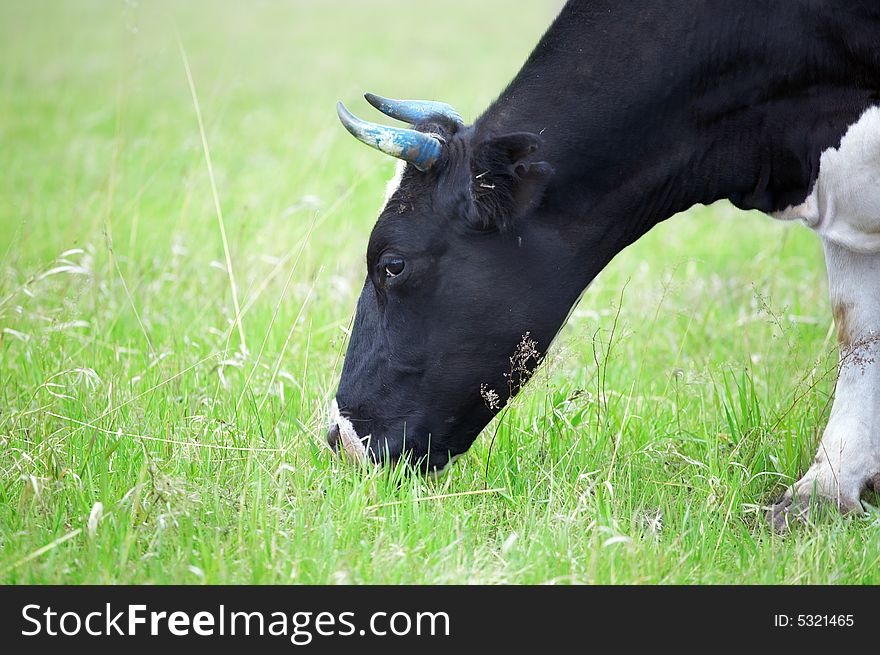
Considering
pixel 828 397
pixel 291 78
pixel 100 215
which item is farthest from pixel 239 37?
pixel 828 397

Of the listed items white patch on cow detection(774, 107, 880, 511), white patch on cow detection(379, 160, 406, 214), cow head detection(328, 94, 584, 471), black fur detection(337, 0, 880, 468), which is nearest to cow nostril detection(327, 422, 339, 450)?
cow head detection(328, 94, 584, 471)

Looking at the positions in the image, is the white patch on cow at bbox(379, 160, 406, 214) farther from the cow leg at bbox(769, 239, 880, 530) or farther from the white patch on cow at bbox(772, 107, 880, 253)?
the cow leg at bbox(769, 239, 880, 530)

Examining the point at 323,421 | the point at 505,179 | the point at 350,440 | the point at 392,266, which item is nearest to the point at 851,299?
the point at 505,179

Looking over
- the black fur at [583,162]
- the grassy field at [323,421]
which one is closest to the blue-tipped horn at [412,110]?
the black fur at [583,162]

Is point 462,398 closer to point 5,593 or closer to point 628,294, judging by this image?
point 5,593

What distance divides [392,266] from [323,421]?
921 millimetres

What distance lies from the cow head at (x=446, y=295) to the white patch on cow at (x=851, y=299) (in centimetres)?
109

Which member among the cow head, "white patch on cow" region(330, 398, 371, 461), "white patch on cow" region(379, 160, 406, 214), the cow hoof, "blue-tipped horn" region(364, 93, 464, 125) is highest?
"blue-tipped horn" region(364, 93, 464, 125)

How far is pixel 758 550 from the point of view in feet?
12.8

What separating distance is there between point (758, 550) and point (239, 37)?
59.4ft

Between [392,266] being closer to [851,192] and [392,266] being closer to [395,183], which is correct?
[395,183]

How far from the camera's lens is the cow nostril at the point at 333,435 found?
4352 mm

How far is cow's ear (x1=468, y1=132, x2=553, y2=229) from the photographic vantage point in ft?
12.5

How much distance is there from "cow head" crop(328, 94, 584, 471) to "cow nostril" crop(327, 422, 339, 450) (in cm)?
2
